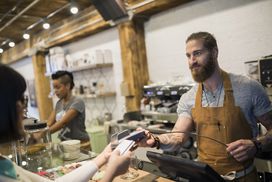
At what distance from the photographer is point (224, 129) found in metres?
1.88

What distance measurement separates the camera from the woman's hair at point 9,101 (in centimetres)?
101

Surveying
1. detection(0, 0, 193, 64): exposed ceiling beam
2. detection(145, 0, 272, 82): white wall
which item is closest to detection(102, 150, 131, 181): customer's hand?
detection(145, 0, 272, 82): white wall

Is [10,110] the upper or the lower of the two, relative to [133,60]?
lower

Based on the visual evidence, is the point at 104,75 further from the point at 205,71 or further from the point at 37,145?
the point at 205,71

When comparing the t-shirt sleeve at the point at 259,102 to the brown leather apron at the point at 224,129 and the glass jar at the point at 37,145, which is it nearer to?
the brown leather apron at the point at 224,129

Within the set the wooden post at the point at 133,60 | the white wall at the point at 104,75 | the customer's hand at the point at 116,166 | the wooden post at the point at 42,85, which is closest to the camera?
the customer's hand at the point at 116,166

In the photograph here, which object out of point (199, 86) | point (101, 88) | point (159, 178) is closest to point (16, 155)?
point (159, 178)

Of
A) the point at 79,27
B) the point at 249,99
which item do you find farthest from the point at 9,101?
the point at 79,27

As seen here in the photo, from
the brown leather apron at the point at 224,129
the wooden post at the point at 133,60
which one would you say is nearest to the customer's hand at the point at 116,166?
the brown leather apron at the point at 224,129

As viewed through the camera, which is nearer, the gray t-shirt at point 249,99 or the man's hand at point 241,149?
the man's hand at point 241,149

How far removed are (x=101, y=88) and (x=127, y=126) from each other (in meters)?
1.68

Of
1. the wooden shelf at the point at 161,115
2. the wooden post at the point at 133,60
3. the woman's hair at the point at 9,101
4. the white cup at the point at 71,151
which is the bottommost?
the white cup at the point at 71,151

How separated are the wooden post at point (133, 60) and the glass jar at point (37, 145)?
6.89ft

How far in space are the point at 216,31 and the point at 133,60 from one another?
4.64ft
